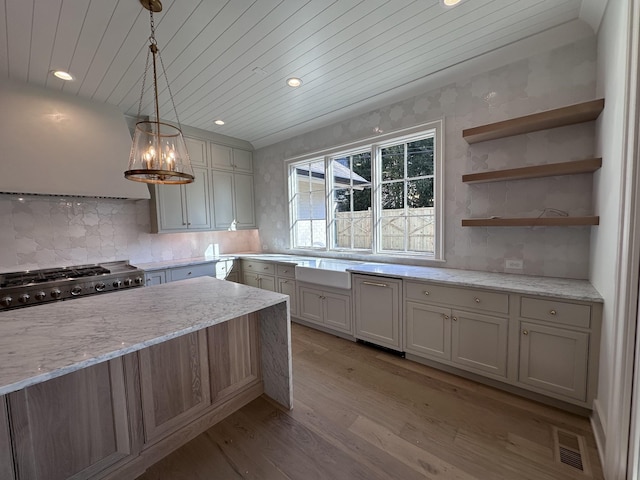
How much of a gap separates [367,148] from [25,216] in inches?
150

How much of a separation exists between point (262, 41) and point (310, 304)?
2.66 m

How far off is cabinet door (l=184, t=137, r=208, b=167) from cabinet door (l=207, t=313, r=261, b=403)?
2.80 metres

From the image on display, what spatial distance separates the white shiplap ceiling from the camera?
1.63 m

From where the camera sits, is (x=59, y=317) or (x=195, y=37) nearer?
(x=59, y=317)

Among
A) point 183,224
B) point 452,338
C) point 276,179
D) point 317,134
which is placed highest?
point 317,134

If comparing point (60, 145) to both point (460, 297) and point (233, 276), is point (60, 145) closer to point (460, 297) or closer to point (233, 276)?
point (233, 276)

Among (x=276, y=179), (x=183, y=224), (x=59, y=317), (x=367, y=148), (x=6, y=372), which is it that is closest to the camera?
(x=6, y=372)

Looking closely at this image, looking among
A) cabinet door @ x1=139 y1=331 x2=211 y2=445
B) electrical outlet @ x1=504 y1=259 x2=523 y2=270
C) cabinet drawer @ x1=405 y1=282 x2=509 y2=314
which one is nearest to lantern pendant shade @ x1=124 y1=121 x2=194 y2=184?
cabinet door @ x1=139 y1=331 x2=211 y2=445

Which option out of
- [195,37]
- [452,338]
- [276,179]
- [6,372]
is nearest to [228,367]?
[6,372]

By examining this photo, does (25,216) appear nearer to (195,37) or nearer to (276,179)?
(195,37)

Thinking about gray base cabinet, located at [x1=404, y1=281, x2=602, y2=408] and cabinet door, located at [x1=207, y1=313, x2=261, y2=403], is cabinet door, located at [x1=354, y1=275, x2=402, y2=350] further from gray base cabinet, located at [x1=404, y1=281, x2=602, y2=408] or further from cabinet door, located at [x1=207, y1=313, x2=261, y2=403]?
cabinet door, located at [x1=207, y1=313, x2=261, y2=403]

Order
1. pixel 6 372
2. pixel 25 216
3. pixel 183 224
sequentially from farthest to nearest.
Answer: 1. pixel 183 224
2. pixel 25 216
3. pixel 6 372

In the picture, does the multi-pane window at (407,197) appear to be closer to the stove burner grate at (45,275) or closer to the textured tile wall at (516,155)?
the textured tile wall at (516,155)

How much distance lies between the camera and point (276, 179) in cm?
426
